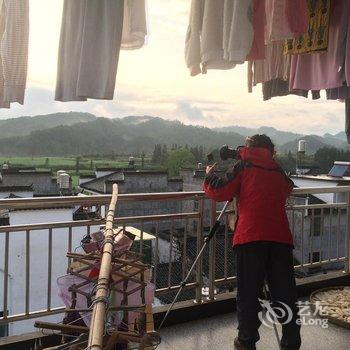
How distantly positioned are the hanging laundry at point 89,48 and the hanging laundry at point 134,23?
0.19 meters

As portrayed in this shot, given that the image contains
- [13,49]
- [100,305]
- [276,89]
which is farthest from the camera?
[276,89]

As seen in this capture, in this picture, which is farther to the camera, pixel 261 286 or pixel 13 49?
pixel 261 286

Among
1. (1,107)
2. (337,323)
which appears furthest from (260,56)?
(337,323)

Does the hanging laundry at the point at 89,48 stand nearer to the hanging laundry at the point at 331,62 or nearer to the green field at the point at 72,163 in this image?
the hanging laundry at the point at 331,62

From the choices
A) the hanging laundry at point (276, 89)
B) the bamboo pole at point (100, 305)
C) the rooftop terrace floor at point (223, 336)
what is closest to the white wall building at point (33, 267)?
the rooftop terrace floor at point (223, 336)

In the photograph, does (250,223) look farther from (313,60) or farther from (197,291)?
(313,60)

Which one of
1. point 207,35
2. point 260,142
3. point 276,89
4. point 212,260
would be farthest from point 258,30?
point 212,260

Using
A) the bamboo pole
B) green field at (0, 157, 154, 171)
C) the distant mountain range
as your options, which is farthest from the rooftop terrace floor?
green field at (0, 157, 154, 171)

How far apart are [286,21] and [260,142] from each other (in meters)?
0.79

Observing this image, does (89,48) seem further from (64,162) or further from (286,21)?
(64,162)

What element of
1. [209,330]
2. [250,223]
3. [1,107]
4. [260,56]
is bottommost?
[209,330]

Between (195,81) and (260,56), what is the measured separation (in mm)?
549

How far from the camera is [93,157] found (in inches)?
645

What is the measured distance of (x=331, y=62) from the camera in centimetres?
300
